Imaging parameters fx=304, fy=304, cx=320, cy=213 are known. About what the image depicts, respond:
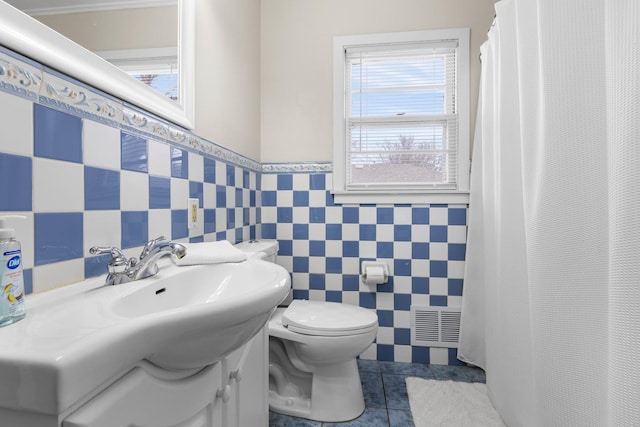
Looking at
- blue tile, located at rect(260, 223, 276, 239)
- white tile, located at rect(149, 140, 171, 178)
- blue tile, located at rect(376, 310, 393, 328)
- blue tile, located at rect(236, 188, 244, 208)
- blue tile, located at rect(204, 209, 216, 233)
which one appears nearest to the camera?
white tile, located at rect(149, 140, 171, 178)

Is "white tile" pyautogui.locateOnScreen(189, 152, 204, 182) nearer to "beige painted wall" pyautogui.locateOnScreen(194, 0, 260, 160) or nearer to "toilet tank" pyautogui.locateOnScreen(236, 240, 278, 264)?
"beige painted wall" pyautogui.locateOnScreen(194, 0, 260, 160)

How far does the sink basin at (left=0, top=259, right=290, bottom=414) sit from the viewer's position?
299mm

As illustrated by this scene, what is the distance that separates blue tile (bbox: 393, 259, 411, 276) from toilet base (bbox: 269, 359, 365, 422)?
0.60m

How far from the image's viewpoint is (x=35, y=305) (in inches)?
19.9

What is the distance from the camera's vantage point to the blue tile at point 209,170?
119cm

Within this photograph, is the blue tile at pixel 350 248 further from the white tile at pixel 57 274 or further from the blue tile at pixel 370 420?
the white tile at pixel 57 274

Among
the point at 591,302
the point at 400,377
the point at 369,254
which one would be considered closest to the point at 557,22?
the point at 591,302

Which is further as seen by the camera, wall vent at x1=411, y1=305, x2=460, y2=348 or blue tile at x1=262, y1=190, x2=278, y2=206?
blue tile at x1=262, y1=190, x2=278, y2=206

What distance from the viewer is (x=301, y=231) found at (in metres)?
1.83

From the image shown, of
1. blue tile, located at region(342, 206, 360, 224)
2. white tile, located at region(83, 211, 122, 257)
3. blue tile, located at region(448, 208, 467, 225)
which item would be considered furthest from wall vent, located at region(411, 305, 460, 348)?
white tile, located at region(83, 211, 122, 257)

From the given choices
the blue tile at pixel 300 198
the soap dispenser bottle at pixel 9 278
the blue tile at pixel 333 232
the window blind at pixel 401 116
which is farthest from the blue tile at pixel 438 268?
the soap dispenser bottle at pixel 9 278

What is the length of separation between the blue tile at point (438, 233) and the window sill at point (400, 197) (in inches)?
5.6

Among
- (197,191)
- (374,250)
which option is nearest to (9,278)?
(197,191)

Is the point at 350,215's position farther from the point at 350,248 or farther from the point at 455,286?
the point at 455,286
